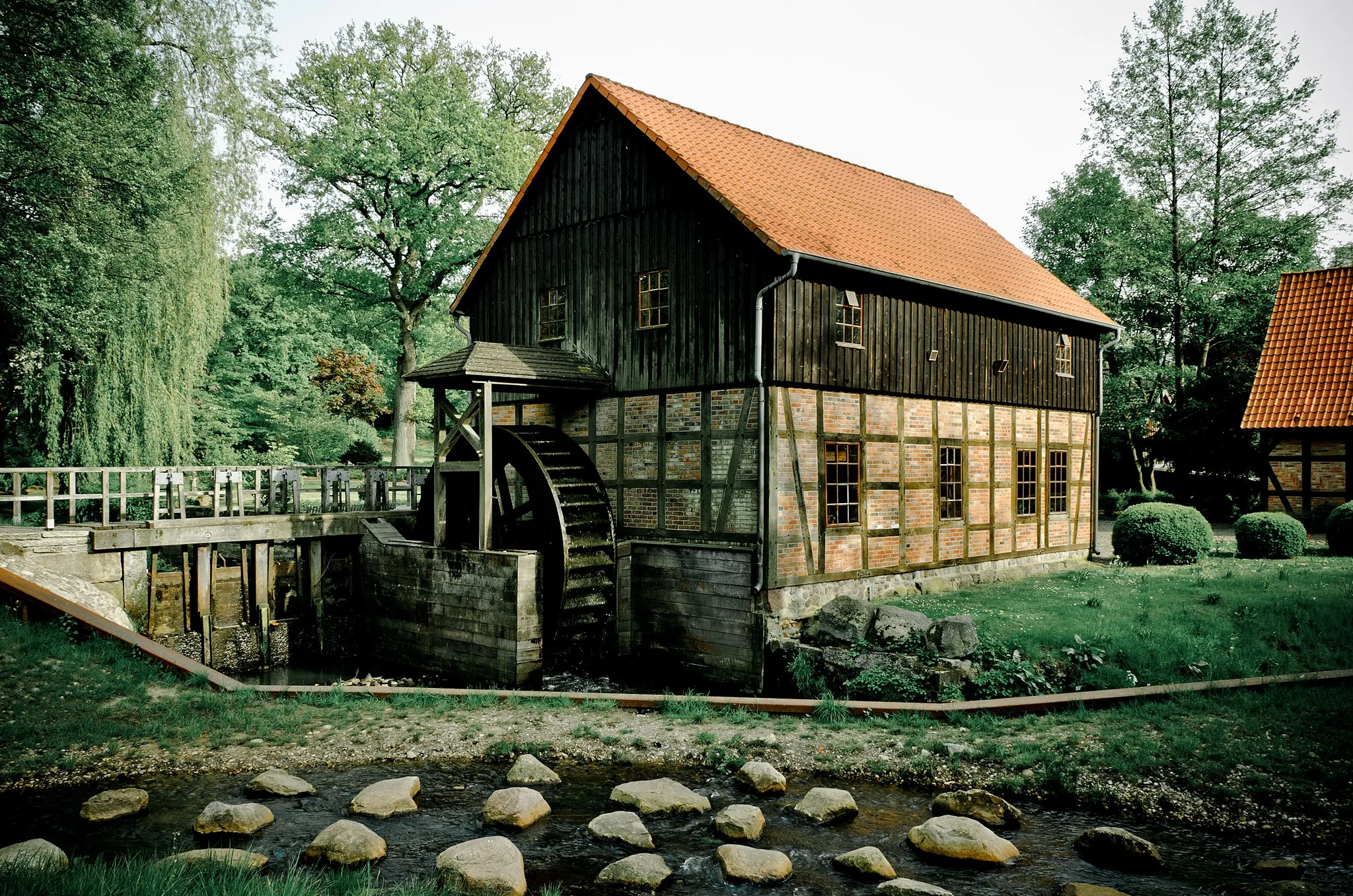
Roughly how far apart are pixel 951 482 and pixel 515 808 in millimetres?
10458

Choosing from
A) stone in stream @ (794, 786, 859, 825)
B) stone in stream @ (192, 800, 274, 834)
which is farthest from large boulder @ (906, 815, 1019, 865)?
stone in stream @ (192, 800, 274, 834)

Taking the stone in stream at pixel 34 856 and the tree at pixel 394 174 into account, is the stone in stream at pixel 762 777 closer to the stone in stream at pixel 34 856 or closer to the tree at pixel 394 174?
the stone in stream at pixel 34 856

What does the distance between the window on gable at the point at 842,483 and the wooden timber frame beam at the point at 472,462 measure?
4980 millimetres

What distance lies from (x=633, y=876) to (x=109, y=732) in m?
5.41

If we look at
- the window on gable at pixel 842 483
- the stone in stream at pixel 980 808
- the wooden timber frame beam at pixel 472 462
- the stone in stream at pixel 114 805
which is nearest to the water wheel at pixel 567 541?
the wooden timber frame beam at pixel 472 462

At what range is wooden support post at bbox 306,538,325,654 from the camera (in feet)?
54.3

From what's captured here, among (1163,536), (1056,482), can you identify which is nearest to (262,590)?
(1056,482)

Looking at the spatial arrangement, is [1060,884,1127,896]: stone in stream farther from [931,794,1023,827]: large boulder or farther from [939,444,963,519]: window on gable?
[939,444,963,519]: window on gable

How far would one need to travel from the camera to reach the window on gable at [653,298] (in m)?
13.7

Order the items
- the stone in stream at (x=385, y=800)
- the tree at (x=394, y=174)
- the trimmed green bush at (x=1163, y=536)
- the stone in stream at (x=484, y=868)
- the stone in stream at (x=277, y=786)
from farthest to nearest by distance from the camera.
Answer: the tree at (x=394, y=174), the trimmed green bush at (x=1163, y=536), the stone in stream at (x=277, y=786), the stone in stream at (x=385, y=800), the stone in stream at (x=484, y=868)

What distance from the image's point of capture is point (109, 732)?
8.21 m

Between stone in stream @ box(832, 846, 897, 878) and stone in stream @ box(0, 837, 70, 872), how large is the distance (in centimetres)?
481

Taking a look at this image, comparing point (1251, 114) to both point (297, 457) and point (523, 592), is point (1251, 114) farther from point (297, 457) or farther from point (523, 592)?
point (297, 457)

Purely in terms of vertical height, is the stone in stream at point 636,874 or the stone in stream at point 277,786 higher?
the stone in stream at point 277,786
